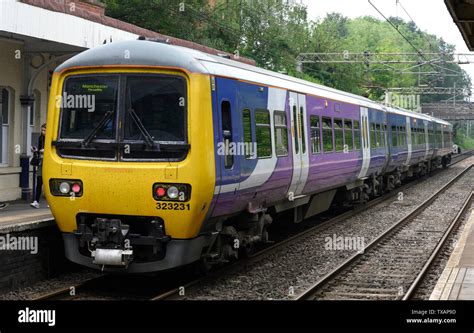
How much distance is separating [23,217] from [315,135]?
5.49m

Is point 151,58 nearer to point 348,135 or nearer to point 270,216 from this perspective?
point 270,216

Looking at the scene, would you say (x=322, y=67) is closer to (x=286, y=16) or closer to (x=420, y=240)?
(x=286, y=16)

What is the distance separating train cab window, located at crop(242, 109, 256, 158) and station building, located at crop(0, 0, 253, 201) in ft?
15.4

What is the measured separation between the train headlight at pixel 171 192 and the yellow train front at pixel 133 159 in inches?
0.5

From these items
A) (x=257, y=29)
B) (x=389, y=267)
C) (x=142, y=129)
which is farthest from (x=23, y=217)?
(x=257, y=29)

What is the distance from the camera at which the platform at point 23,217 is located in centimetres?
903

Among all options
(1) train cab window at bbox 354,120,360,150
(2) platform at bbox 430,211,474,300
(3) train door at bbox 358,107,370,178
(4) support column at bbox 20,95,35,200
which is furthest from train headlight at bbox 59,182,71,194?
(3) train door at bbox 358,107,370,178

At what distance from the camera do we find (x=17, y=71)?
14.6 meters

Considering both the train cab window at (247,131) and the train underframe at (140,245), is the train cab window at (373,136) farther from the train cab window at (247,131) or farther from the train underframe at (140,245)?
the train underframe at (140,245)

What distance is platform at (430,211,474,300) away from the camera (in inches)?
332

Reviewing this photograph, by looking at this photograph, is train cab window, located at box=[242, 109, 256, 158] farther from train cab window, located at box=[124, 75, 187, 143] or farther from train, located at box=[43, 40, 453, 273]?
train cab window, located at box=[124, 75, 187, 143]

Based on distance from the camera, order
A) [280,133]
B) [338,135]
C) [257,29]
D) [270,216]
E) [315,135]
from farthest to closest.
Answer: [257,29], [338,135], [315,135], [270,216], [280,133]

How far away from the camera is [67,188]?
28.7 feet

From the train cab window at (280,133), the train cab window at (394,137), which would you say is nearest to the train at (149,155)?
the train cab window at (280,133)
